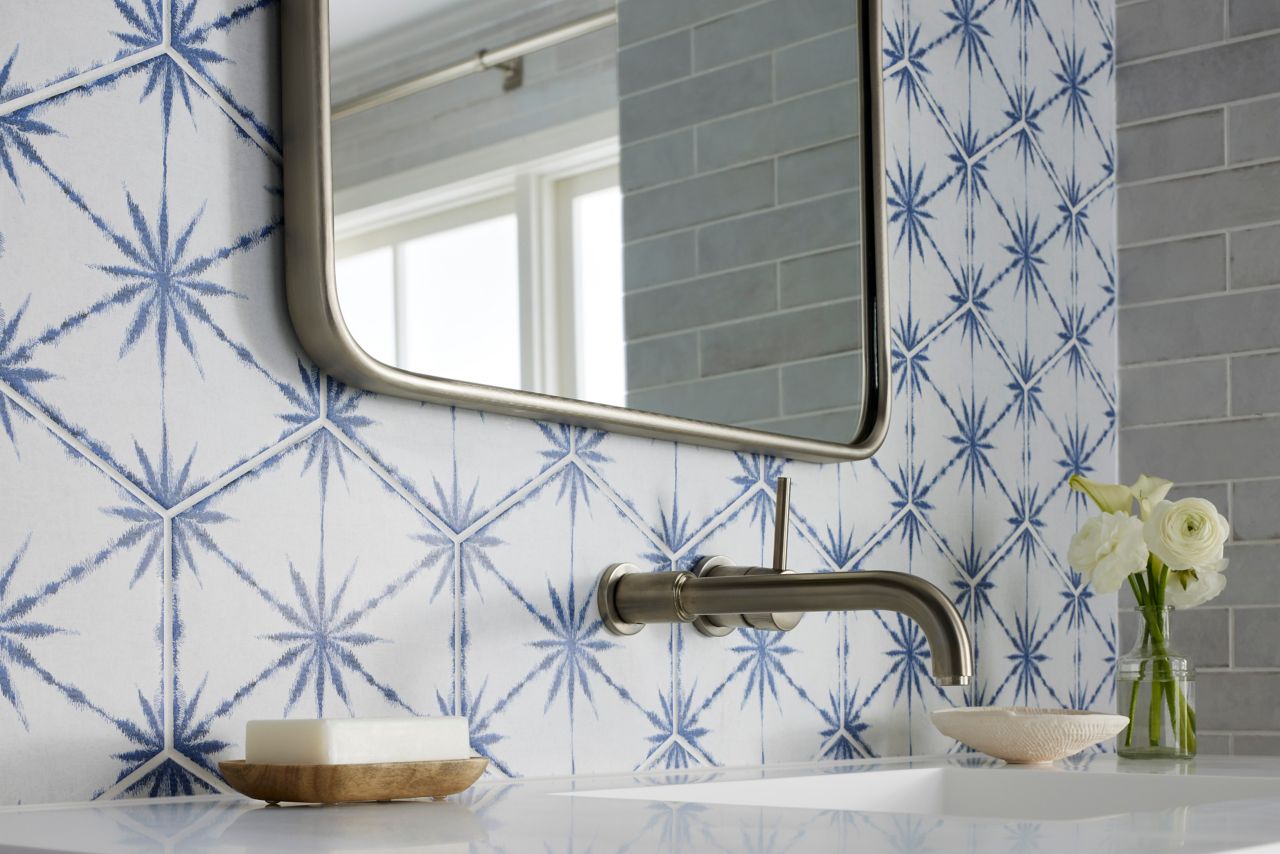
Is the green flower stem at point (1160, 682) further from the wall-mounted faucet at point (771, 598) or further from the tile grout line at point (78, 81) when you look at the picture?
the tile grout line at point (78, 81)

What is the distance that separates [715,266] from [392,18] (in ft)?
1.25

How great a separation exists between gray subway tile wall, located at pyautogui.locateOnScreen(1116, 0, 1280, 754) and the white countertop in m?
0.88

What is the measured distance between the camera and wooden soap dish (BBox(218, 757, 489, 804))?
83 cm

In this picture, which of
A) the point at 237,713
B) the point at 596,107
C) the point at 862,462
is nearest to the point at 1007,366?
the point at 862,462

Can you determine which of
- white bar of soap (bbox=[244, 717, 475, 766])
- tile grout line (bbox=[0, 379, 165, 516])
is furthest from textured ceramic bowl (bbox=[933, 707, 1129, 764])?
tile grout line (bbox=[0, 379, 165, 516])

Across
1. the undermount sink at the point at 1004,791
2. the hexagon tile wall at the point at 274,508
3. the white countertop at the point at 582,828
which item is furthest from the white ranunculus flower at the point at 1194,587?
the white countertop at the point at 582,828

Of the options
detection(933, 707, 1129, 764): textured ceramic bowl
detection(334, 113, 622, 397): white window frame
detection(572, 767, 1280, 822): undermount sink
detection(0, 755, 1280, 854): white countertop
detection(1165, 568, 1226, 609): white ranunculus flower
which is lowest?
detection(572, 767, 1280, 822): undermount sink

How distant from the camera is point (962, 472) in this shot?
1.58 meters

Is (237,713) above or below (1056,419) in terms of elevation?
below

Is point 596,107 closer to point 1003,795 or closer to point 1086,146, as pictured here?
point 1003,795

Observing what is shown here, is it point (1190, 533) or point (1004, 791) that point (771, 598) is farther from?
point (1190, 533)

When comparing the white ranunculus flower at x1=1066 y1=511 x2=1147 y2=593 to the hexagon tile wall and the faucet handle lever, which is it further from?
the faucet handle lever

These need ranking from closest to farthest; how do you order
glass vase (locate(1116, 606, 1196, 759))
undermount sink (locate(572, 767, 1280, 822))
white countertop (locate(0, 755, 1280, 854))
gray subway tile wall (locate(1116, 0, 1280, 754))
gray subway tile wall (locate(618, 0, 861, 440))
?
white countertop (locate(0, 755, 1280, 854)) < undermount sink (locate(572, 767, 1280, 822)) < gray subway tile wall (locate(618, 0, 861, 440)) < glass vase (locate(1116, 606, 1196, 759)) < gray subway tile wall (locate(1116, 0, 1280, 754))

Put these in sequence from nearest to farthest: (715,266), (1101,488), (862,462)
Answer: (715,266), (862,462), (1101,488)
